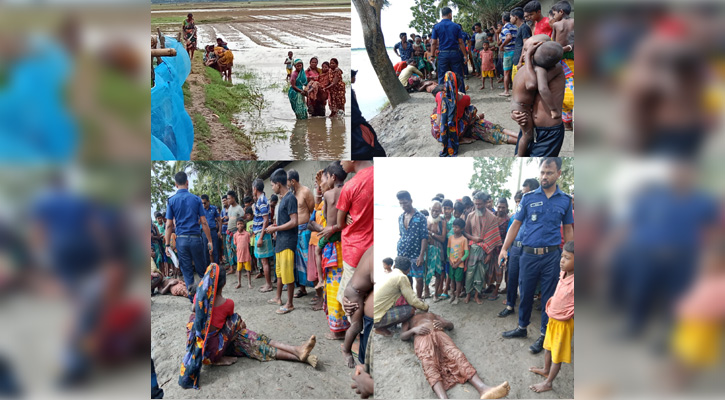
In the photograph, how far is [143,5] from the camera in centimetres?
242

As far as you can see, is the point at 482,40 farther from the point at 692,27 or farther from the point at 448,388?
the point at 448,388

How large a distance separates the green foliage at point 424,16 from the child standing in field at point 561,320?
8.62 feet

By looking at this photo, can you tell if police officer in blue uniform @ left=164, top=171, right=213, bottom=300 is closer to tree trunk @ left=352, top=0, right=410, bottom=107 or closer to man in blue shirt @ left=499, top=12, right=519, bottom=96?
tree trunk @ left=352, top=0, right=410, bottom=107

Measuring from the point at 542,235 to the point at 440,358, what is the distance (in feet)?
3.40

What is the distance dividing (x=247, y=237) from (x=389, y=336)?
1.40 metres

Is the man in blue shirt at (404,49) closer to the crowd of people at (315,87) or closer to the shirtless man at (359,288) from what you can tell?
the crowd of people at (315,87)

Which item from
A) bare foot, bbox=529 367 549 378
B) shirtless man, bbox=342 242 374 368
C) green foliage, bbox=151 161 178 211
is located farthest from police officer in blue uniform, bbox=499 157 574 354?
green foliage, bbox=151 161 178 211

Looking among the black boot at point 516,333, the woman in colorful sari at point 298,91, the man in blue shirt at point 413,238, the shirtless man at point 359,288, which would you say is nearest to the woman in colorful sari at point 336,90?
the woman in colorful sari at point 298,91

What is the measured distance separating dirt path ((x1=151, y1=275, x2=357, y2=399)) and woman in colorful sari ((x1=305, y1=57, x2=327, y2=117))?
2483 mm

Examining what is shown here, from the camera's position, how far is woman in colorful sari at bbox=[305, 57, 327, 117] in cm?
546

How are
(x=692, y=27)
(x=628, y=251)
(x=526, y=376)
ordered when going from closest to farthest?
(x=692, y=27) → (x=628, y=251) → (x=526, y=376)

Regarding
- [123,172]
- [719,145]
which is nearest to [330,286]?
[123,172]

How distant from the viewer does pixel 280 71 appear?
5.51 metres

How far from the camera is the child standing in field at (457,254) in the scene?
3277 millimetres
